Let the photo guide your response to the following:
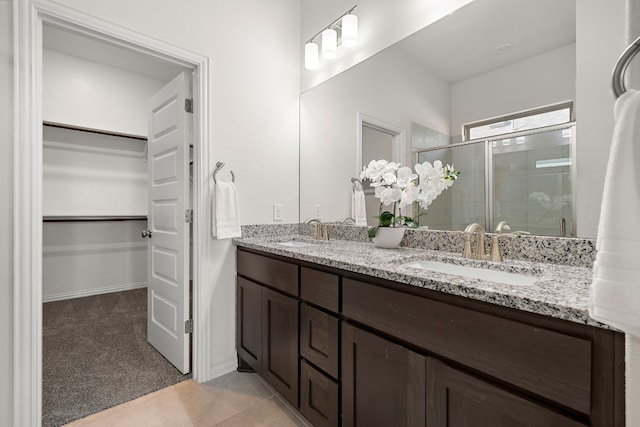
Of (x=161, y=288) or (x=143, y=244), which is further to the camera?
(x=143, y=244)

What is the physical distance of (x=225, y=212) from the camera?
190cm

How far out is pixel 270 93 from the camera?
223cm

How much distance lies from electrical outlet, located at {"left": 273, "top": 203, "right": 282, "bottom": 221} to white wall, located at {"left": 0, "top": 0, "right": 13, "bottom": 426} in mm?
1378

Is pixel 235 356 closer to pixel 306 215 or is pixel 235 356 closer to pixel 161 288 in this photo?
pixel 161 288

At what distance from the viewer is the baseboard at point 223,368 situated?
76.1 inches

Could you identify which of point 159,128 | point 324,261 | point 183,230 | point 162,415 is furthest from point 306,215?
point 162,415

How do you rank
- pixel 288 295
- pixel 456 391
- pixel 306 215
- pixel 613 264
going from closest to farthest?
pixel 613 264, pixel 456 391, pixel 288 295, pixel 306 215

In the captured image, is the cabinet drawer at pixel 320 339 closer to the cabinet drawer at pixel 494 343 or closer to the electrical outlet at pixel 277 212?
the cabinet drawer at pixel 494 343

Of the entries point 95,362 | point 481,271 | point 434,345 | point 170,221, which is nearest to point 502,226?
point 481,271

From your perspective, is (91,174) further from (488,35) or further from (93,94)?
(488,35)

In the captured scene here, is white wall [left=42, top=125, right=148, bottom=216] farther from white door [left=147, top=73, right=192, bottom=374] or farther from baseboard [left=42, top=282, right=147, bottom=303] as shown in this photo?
white door [left=147, top=73, right=192, bottom=374]

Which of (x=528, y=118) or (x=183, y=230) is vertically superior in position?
(x=528, y=118)

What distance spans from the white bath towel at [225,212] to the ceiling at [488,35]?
133cm

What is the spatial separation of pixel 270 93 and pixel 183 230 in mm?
1155
